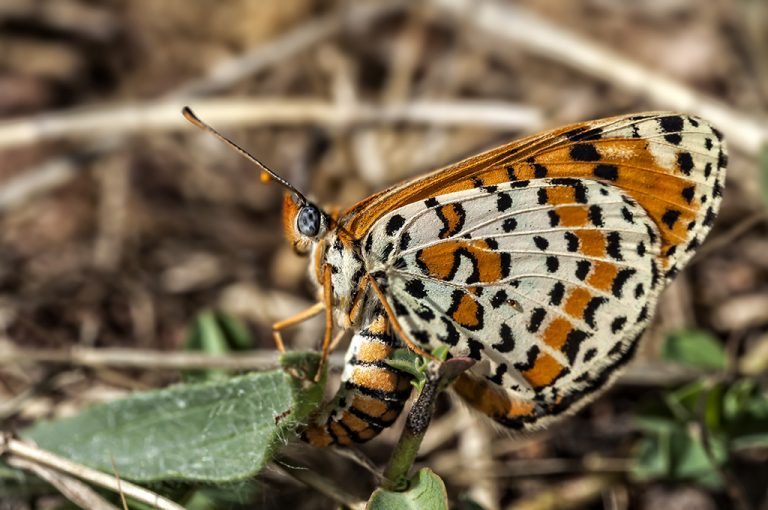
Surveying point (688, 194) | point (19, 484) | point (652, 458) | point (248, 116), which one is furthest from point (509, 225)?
point (248, 116)

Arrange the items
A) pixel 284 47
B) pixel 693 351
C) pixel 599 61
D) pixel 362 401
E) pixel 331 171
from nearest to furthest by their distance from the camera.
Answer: pixel 362 401
pixel 693 351
pixel 599 61
pixel 331 171
pixel 284 47

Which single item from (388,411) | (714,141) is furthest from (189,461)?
(714,141)

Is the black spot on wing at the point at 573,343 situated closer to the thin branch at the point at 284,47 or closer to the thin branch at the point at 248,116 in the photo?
the thin branch at the point at 248,116

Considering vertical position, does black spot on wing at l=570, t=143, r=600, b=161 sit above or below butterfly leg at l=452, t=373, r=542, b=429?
above

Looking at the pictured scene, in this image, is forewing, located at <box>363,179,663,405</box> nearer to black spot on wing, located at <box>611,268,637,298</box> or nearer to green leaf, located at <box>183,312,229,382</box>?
black spot on wing, located at <box>611,268,637,298</box>

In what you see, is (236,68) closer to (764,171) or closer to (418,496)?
(764,171)

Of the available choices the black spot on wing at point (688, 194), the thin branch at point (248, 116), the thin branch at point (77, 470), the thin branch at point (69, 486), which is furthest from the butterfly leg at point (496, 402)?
the thin branch at point (248, 116)

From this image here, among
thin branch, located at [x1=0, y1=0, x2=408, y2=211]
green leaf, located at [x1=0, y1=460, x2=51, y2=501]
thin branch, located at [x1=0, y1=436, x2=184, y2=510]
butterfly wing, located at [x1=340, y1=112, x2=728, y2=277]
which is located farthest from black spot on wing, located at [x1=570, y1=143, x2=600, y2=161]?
thin branch, located at [x1=0, y1=0, x2=408, y2=211]
